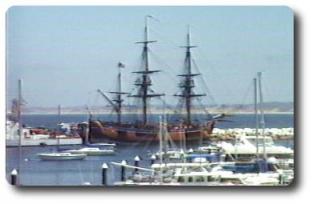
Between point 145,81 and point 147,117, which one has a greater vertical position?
point 145,81

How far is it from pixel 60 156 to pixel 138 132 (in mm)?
244

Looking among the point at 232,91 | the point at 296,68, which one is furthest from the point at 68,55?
the point at 296,68

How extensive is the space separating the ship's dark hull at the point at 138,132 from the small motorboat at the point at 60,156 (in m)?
0.06

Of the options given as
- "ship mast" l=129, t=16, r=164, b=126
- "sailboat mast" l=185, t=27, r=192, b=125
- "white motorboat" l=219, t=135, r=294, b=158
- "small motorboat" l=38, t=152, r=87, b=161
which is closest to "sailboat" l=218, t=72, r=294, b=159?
"white motorboat" l=219, t=135, r=294, b=158

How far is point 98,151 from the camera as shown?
2.96 metres

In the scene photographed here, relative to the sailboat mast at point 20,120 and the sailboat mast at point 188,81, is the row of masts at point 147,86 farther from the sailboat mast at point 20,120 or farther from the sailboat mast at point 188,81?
the sailboat mast at point 20,120

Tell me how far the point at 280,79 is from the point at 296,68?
0.19 feet

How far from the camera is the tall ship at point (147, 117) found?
9.63ft

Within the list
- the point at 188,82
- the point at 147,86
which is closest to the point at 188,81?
the point at 188,82

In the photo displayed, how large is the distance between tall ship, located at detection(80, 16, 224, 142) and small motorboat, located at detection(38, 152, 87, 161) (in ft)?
0.32

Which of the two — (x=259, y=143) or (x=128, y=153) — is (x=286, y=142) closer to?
(x=259, y=143)

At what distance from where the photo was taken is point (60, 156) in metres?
2.96

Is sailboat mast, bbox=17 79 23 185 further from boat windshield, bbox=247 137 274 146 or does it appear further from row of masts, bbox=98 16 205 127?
boat windshield, bbox=247 137 274 146

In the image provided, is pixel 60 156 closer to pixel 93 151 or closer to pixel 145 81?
pixel 93 151
